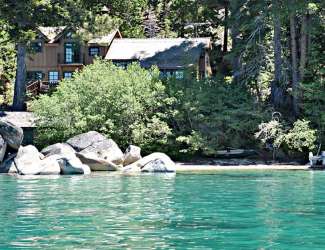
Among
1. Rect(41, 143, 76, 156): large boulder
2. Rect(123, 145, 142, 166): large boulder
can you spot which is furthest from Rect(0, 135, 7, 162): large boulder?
Rect(123, 145, 142, 166): large boulder

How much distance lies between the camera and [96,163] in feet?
105

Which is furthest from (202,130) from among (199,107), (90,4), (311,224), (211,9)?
(311,224)

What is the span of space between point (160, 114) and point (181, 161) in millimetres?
2651

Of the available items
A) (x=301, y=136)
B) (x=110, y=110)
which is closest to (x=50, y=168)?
(x=110, y=110)

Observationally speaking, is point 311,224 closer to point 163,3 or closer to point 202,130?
point 202,130

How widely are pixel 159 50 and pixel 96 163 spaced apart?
68.2ft

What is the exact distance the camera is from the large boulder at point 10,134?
3231 cm

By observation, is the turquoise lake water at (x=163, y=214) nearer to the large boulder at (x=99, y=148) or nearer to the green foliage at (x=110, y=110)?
the large boulder at (x=99, y=148)

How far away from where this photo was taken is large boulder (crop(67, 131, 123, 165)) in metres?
32.7

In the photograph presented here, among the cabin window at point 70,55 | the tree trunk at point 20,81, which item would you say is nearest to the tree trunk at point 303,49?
the tree trunk at point 20,81

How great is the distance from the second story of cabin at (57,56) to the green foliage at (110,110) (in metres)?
16.9

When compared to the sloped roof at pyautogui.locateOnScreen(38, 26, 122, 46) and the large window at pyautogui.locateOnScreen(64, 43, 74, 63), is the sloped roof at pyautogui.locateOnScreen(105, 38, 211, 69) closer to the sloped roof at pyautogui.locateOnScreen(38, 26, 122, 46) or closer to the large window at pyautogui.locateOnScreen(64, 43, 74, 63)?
the sloped roof at pyautogui.locateOnScreen(38, 26, 122, 46)

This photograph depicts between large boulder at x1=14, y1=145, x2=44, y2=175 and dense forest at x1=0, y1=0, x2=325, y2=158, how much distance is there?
470 cm

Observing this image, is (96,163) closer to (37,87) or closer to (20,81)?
(20,81)
